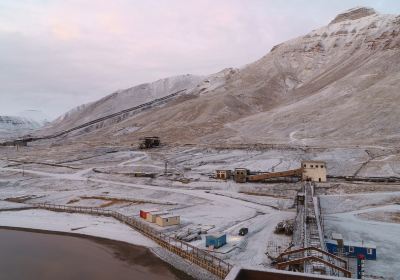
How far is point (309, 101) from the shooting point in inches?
5251

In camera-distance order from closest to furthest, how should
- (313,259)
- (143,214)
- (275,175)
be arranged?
(313,259) → (143,214) → (275,175)

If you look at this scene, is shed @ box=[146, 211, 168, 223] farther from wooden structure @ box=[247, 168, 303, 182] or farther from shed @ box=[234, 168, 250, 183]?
wooden structure @ box=[247, 168, 303, 182]

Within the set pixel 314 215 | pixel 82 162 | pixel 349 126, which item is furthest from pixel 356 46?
pixel 314 215

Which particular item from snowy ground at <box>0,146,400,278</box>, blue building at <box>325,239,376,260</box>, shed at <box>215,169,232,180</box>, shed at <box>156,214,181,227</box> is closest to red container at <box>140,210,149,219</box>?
snowy ground at <box>0,146,400,278</box>

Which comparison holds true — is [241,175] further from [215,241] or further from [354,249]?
[354,249]

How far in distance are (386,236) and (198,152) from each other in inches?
2572

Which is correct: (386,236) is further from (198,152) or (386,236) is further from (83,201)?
(198,152)

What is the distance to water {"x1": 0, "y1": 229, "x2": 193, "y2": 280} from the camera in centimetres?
3497

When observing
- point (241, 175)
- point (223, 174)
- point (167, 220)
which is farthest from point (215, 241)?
point (223, 174)

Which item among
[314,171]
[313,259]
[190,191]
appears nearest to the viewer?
[313,259]

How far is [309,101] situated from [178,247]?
104m

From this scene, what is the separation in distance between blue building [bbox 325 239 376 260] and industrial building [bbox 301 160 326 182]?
35625 millimetres

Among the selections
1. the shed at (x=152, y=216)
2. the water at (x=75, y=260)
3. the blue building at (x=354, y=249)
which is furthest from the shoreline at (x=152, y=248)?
the blue building at (x=354, y=249)

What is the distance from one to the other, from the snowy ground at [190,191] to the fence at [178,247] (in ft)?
3.81
